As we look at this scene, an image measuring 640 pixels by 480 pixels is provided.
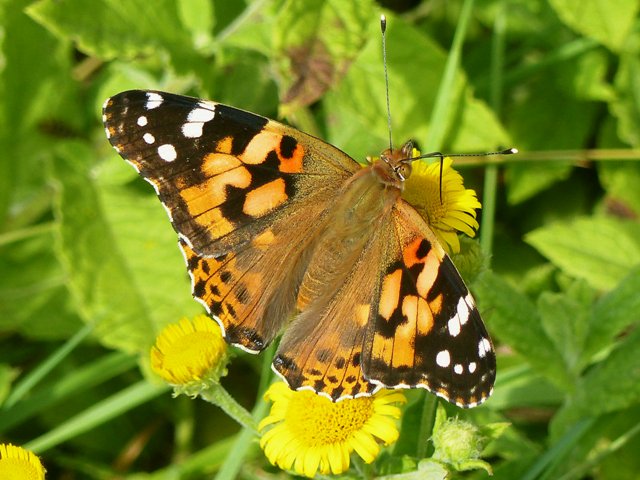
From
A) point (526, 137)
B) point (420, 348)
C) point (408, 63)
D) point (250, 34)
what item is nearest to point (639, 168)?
point (526, 137)

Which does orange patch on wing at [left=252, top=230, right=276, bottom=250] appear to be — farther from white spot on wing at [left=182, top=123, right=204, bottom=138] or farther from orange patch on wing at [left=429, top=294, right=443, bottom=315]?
orange patch on wing at [left=429, top=294, right=443, bottom=315]

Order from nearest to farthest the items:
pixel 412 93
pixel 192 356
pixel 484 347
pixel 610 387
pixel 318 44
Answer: pixel 484 347 → pixel 192 356 → pixel 610 387 → pixel 318 44 → pixel 412 93

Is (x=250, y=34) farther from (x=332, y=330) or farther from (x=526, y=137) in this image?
(x=332, y=330)

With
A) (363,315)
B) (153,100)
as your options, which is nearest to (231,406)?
(363,315)

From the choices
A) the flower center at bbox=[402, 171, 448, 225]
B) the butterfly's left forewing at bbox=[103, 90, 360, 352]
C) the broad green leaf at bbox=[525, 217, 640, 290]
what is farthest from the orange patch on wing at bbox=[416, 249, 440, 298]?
the broad green leaf at bbox=[525, 217, 640, 290]

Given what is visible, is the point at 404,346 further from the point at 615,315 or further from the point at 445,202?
the point at 615,315

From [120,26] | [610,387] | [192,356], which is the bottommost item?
[610,387]

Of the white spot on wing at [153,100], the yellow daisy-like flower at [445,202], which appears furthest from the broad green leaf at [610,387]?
the white spot on wing at [153,100]
